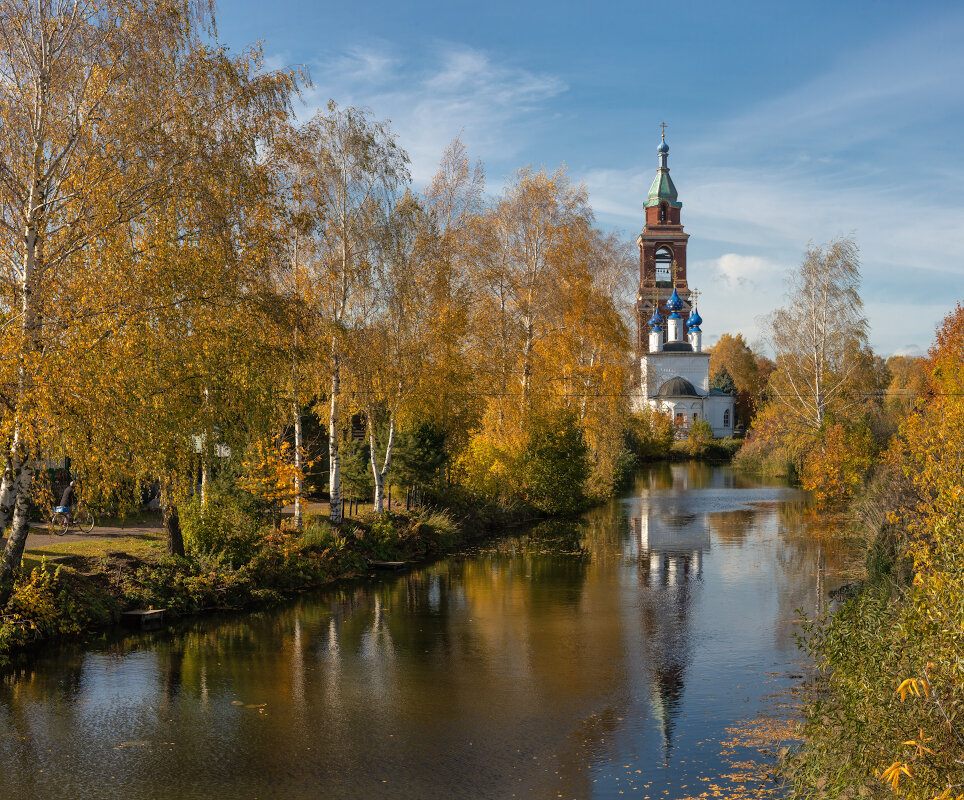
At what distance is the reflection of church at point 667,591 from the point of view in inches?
451

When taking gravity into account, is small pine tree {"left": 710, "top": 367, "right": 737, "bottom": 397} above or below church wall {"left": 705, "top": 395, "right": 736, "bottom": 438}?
above

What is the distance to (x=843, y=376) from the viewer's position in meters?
37.8

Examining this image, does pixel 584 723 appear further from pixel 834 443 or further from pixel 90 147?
pixel 834 443

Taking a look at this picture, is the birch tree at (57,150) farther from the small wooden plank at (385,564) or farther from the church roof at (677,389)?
the church roof at (677,389)

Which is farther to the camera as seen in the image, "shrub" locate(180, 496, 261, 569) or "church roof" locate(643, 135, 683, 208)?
"church roof" locate(643, 135, 683, 208)

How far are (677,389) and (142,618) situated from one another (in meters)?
67.3

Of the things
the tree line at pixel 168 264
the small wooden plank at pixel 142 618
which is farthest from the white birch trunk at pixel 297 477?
the small wooden plank at pixel 142 618

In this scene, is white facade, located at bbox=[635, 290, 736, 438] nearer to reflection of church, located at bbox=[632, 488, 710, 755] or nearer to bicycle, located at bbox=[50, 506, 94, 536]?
reflection of church, located at bbox=[632, 488, 710, 755]

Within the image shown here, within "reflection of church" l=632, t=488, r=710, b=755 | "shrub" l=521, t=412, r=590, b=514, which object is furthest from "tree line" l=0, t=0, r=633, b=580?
"shrub" l=521, t=412, r=590, b=514

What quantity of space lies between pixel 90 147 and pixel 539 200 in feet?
63.1

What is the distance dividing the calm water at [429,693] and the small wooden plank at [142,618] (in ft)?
1.24

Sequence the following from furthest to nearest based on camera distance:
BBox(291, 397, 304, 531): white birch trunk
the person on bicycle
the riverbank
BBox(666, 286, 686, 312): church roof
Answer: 1. BBox(666, 286, 686, 312): church roof
2. BBox(291, 397, 304, 531): white birch trunk
3. the person on bicycle
4. the riverbank

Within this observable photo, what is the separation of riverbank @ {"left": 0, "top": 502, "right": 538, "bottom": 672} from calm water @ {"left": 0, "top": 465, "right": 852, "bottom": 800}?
67 cm

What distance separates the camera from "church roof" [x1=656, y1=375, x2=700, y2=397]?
7750 cm
